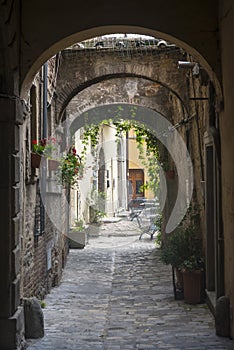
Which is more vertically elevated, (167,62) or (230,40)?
(167,62)

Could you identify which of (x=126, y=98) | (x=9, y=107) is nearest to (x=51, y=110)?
(x=126, y=98)

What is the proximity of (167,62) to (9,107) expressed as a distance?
6156 mm

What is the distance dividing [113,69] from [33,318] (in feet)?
20.2

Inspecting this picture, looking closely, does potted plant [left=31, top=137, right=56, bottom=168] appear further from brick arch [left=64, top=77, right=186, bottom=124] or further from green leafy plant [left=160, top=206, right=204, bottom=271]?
brick arch [left=64, top=77, right=186, bottom=124]

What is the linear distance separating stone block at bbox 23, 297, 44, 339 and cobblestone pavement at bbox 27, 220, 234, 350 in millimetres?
100

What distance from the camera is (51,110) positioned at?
32.9 ft

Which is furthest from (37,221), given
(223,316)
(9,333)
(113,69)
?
(113,69)

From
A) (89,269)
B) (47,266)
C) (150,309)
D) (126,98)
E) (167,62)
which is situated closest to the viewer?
(150,309)

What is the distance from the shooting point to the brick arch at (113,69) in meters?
10.9

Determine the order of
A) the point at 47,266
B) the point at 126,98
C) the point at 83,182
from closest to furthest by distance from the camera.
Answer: the point at 47,266 → the point at 126,98 → the point at 83,182

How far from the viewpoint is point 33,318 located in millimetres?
5969

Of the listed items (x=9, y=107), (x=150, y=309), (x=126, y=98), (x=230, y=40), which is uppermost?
(x=126, y=98)

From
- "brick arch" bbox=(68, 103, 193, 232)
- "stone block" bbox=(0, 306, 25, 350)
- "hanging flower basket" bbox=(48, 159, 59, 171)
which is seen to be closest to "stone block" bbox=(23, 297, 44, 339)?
"stone block" bbox=(0, 306, 25, 350)

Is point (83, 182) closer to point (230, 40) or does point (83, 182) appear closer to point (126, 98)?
point (126, 98)
